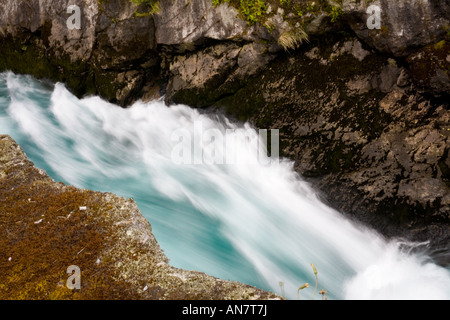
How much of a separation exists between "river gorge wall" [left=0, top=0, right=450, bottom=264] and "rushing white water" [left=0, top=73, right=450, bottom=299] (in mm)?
507

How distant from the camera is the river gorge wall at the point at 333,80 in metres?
5.85

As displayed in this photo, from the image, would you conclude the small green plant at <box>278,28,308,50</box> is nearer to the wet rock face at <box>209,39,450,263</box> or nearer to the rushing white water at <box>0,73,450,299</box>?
the wet rock face at <box>209,39,450,263</box>

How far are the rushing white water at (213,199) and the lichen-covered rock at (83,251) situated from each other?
819 millimetres

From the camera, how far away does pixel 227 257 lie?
5.32 meters

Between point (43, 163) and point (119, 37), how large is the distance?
12.7 ft

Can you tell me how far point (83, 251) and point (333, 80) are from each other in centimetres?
556

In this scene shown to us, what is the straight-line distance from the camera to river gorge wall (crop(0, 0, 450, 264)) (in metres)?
5.85

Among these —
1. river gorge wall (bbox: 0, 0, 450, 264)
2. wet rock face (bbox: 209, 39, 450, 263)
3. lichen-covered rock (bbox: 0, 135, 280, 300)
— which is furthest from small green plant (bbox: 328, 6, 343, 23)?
lichen-covered rock (bbox: 0, 135, 280, 300)

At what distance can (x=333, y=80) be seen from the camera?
21.7 ft

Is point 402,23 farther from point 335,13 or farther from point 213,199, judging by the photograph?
point 213,199

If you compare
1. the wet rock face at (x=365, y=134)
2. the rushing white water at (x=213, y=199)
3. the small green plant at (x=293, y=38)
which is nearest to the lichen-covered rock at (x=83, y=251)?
the rushing white water at (x=213, y=199)

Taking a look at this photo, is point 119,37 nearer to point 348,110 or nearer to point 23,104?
point 23,104
